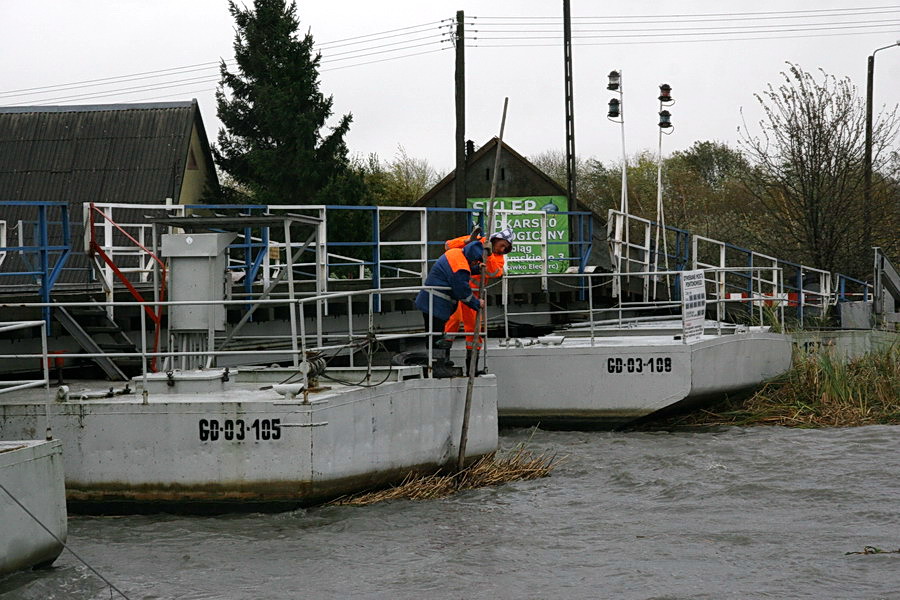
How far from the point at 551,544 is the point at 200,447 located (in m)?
3.24

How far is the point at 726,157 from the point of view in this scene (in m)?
69.7

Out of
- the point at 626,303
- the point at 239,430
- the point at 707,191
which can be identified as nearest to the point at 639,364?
the point at 626,303

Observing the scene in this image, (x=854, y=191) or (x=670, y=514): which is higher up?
(x=854, y=191)

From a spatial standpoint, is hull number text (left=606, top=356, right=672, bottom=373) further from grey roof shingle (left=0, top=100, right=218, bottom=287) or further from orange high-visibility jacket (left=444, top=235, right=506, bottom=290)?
grey roof shingle (left=0, top=100, right=218, bottom=287)

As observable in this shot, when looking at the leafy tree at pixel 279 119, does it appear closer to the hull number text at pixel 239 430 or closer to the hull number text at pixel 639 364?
the hull number text at pixel 639 364

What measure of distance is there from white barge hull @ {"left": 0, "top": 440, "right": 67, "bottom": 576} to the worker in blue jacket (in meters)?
4.69

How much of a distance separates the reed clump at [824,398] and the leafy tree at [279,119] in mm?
21466

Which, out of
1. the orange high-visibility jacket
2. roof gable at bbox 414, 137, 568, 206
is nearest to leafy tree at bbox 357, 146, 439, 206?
roof gable at bbox 414, 137, 568, 206

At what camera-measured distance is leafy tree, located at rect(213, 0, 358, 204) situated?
3938 centimetres

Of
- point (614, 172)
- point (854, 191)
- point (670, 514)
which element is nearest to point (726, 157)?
point (614, 172)

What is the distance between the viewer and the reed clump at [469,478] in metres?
12.1

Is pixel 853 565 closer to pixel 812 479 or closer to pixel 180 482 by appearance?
pixel 812 479

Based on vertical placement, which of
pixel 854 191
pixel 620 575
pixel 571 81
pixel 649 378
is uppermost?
pixel 571 81

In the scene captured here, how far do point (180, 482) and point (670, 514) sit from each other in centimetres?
457
